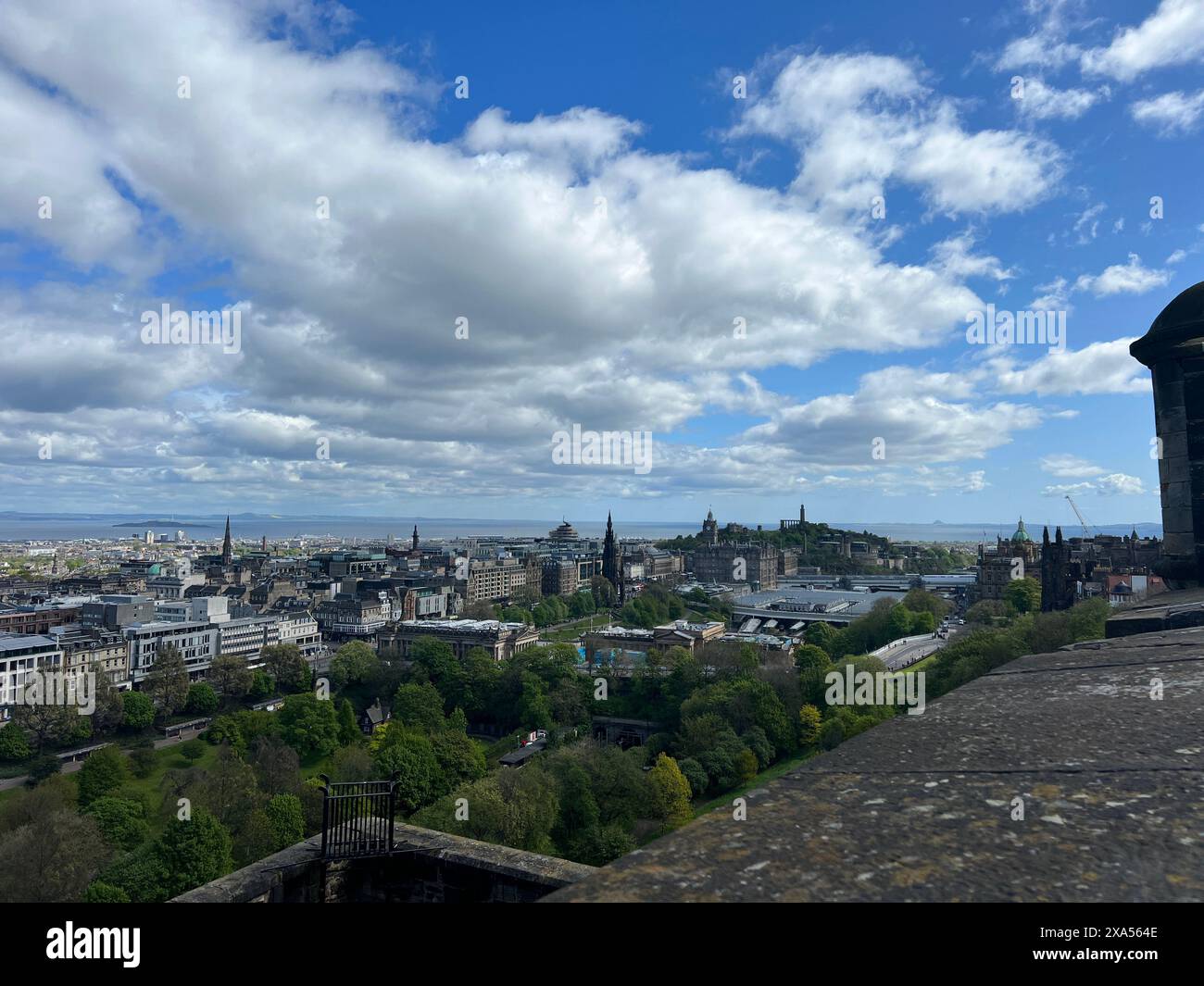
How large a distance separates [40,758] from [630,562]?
345 feet

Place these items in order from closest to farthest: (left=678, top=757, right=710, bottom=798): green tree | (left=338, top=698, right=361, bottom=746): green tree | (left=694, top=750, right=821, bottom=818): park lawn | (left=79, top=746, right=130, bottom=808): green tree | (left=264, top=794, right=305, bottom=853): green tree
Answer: (left=264, top=794, right=305, bottom=853): green tree → (left=79, top=746, right=130, bottom=808): green tree → (left=694, top=750, right=821, bottom=818): park lawn → (left=678, top=757, right=710, bottom=798): green tree → (left=338, top=698, right=361, bottom=746): green tree

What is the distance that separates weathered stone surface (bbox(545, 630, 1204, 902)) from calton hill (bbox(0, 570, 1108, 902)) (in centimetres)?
816

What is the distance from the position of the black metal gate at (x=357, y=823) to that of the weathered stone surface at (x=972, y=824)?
4487 millimetres

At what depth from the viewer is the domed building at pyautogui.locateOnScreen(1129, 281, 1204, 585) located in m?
8.77

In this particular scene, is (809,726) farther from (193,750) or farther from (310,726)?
(193,750)

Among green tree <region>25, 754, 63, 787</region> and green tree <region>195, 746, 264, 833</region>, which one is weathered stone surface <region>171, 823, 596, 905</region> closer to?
green tree <region>195, 746, 264, 833</region>

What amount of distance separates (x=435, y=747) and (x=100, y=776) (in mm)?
14018

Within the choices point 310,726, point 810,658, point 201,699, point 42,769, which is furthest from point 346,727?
point 810,658

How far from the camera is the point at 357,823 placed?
23.2 feet

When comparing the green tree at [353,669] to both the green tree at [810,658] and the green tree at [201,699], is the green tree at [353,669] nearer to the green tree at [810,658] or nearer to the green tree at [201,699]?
the green tree at [201,699]

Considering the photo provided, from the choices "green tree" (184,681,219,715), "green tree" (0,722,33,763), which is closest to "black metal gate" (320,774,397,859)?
"green tree" (0,722,33,763)

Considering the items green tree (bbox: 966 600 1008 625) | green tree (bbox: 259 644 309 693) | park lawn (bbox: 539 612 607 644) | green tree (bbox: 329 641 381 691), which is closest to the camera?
green tree (bbox: 966 600 1008 625)

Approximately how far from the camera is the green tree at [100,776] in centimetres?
3134

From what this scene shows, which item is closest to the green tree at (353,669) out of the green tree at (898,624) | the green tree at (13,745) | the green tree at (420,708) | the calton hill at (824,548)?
the green tree at (420,708)
